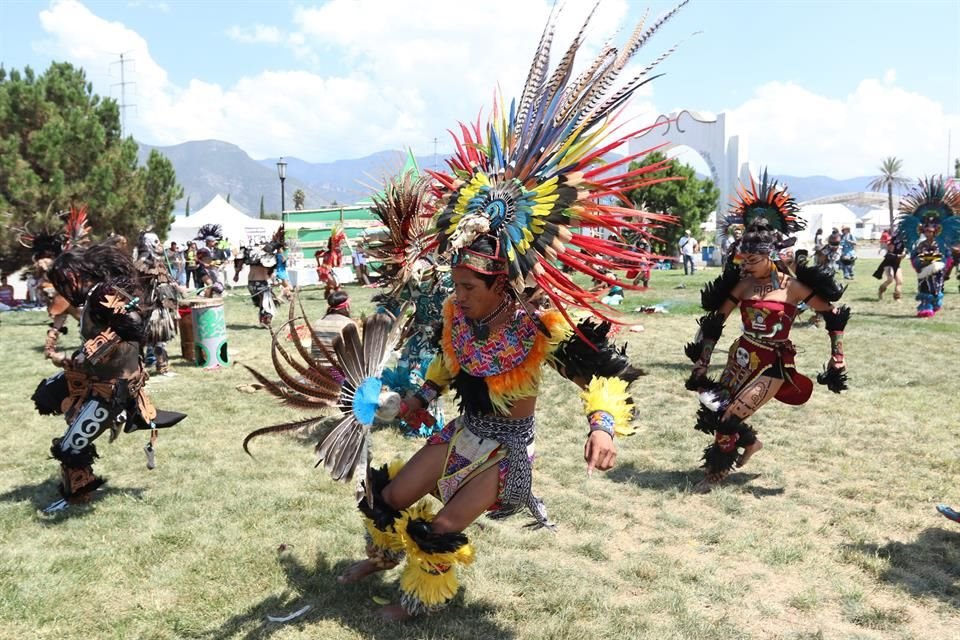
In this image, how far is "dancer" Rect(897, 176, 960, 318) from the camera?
12.8 metres

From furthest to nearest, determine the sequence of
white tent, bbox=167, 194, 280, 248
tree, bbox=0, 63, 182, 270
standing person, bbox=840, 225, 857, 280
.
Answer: white tent, bbox=167, 194, 280, 248 → standing person, bbox=840, 225, 857, 280 → tree, bbox=0, 63, 182, 270

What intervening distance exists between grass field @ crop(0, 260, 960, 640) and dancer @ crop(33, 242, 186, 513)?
1.11ft

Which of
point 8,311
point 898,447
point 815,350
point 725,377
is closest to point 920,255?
point 815,350

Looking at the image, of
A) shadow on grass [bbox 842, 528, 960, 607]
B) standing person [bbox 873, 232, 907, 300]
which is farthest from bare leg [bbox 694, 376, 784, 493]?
standing person [bbox 873, 232, 907, 300]

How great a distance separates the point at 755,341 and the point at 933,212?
1040cm

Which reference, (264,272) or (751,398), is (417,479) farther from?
(264,272)

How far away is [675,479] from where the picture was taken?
18.7 ft

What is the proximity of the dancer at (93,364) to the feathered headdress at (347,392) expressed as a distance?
2.13 m

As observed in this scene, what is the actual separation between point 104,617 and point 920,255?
15049 millimetres

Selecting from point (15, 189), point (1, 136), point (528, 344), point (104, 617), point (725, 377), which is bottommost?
point (104, 617)

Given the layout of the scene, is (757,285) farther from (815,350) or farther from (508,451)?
(815,350)

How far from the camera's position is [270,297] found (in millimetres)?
13648

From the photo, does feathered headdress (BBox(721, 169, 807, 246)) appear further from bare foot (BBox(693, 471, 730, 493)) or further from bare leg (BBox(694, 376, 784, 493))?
bare foot (BBox(693, 471, 730, 493))

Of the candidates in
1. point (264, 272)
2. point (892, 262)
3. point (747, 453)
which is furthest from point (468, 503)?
point (892, 262)
